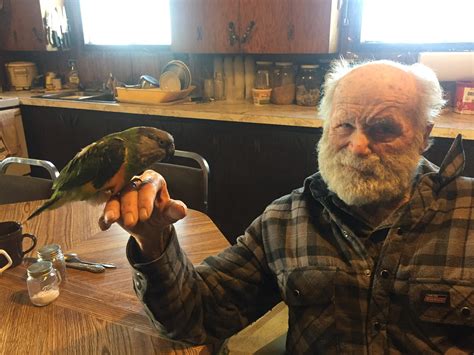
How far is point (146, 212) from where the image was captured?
0.72 metres

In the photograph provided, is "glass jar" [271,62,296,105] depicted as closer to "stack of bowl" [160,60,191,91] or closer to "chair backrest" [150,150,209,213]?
"stack of bowl" [160,60,191,91]

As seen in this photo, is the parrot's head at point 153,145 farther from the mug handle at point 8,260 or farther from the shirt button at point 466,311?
the shirt button at point 466,311

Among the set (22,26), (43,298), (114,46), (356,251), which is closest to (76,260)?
(43,298)

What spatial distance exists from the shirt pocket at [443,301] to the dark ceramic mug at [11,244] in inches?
37.1

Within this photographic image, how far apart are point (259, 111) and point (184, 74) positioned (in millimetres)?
738

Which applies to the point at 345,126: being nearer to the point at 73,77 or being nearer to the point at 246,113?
the point at 246,113

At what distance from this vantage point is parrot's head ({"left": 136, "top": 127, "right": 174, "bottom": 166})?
2.49 ft

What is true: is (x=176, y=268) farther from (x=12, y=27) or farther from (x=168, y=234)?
(x=12, y=27)

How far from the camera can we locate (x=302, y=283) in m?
0.96

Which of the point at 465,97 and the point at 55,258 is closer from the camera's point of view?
the point at 55,258

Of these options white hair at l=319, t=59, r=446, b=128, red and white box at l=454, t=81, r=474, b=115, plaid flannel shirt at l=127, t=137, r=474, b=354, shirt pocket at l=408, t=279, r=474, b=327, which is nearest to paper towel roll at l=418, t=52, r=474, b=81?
red and white box at l=454, t=81, r=474, b=115

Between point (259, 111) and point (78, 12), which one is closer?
point (259, 111)

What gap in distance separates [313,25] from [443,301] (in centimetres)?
181

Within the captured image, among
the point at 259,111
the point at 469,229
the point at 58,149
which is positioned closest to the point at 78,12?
the point at 58,149
